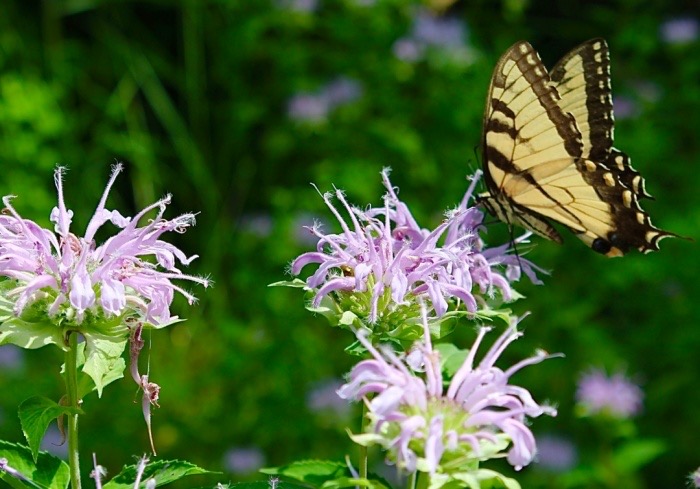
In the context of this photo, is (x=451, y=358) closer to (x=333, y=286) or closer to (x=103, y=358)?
(x=333, y=286)

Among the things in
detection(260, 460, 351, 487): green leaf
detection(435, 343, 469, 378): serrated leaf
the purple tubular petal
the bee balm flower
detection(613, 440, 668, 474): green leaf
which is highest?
detection(613, 440, 668, 474): green leaf

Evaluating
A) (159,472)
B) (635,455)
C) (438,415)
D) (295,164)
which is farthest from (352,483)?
(295,164)

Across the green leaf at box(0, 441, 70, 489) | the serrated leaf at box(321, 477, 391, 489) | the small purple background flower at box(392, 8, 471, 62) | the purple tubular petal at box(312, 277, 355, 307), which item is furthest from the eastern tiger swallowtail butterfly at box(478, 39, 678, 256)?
the small purple background flower at box(392, 8, 471, 62)

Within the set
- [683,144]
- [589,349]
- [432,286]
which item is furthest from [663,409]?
[432,286]

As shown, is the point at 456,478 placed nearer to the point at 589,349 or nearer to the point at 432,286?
the point at 432,286

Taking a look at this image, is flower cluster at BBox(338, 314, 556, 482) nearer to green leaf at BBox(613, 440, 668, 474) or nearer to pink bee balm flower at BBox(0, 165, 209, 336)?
pink bee balm flower at BBox(0, 165, 209, 336)

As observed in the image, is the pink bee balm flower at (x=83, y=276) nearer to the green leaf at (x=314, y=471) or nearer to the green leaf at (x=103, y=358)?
the green leaf at (x=103, y=358)
